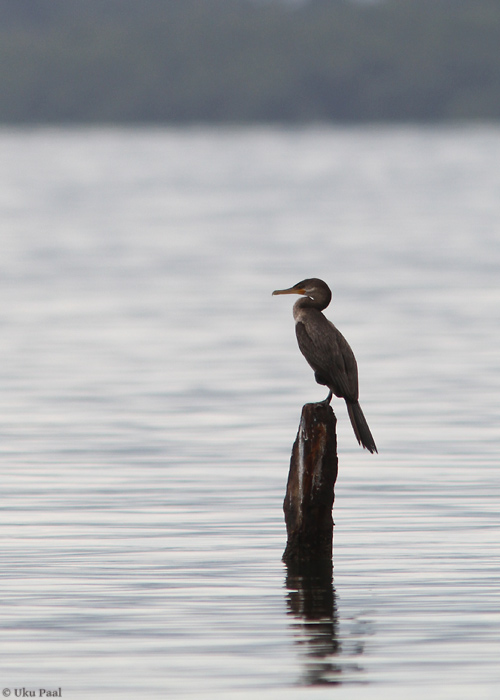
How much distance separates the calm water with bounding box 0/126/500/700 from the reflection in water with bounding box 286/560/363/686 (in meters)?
→ 0.02

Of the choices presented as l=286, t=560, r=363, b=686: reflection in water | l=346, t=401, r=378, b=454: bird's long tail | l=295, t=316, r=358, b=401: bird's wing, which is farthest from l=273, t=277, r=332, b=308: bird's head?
l=286, t=560, r=363, b=686: reflection in water

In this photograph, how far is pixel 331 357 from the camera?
37.8 feet

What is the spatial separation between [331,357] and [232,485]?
324 centimetres

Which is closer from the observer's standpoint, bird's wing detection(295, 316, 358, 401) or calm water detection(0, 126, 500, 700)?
calm water detection(0, 126, 500, 700)

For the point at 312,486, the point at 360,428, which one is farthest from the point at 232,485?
the point at 360,428

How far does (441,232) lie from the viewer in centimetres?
5566

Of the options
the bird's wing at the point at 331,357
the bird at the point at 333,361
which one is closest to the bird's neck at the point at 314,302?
the bird at the point at 333,361

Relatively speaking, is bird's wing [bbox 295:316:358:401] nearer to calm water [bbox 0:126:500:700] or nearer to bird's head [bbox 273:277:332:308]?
bird's head [bbox 273:277:332:308]

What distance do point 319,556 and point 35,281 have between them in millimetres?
25200

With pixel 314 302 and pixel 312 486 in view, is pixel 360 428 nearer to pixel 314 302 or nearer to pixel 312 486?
pixel 312 486

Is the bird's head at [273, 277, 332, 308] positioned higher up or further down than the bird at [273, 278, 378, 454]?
higher up

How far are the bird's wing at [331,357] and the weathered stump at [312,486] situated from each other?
0.25 m

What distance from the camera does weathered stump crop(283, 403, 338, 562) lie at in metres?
11.4

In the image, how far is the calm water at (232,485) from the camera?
9.50 m
